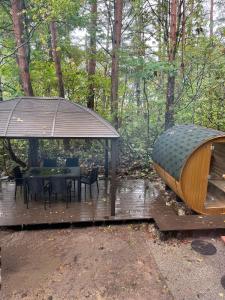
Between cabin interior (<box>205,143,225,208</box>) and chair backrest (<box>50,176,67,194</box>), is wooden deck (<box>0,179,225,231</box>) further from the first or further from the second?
cabin interior (<box>205,143,225,208</box>)

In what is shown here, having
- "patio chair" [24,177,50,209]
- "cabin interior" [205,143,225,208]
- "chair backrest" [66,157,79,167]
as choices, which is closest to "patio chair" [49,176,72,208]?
"patio chair" [24,177,50,209]

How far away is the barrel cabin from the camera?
248 inches

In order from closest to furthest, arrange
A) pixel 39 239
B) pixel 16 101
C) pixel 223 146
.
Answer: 1. pixel 39 239
2. pixel 16 101
3. pixel 223 146

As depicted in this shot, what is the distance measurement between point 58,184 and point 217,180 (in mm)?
4902

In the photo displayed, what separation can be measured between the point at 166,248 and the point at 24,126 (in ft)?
14.0

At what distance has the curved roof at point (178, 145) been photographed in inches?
251

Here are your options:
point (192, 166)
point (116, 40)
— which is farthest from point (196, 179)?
point (116, 40)

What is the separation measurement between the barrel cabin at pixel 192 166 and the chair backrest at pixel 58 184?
9.08 ft

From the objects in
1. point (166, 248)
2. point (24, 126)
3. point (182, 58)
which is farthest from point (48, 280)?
point (182, 58)

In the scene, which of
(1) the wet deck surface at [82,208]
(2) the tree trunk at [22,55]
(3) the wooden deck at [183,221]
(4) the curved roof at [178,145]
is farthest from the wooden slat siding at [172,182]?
(2) the tree trunk at [22,55]

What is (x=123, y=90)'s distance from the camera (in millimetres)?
13891

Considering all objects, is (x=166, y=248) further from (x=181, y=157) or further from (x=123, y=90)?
(x=123, y=90)

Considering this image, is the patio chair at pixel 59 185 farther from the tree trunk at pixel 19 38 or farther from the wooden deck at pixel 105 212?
the tree trunk at pixel 19 38

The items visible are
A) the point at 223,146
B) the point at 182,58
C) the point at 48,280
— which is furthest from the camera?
the point at 182,58
